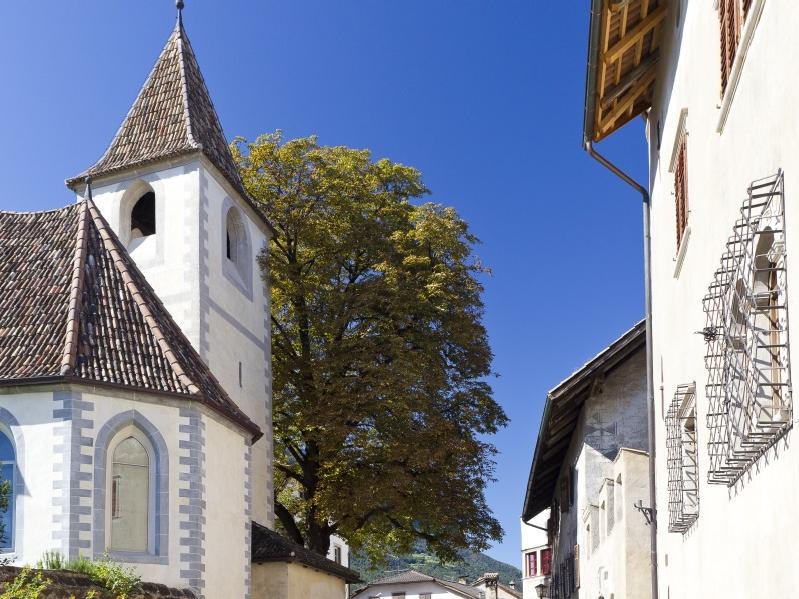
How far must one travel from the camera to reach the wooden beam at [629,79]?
13531 mm

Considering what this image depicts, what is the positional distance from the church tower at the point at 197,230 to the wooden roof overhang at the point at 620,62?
1532 centimetres

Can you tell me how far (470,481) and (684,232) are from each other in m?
22.0

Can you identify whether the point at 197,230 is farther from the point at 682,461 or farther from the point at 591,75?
the point at 682,461

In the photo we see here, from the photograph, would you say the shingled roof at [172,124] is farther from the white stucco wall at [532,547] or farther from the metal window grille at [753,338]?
the metal window grille at [753,338]

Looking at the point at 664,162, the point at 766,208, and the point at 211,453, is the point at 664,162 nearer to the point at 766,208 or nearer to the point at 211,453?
the point at 766,208

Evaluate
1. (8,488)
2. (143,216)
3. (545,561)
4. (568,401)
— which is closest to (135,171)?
(143,216)

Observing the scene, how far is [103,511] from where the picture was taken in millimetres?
20891

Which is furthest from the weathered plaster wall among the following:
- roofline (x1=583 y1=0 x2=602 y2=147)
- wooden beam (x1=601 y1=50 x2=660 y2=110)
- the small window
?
wooden beam (x1=601 y1=50 x2=660 y2=110)

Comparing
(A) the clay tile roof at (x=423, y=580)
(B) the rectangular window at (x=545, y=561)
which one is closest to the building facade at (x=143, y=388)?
(B) the rectangular window at (x=545, y=561)

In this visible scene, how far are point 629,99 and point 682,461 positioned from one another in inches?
191

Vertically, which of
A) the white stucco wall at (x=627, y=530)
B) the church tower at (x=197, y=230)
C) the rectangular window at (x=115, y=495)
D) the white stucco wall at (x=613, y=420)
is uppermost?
the church tower at (x=197, y=230)

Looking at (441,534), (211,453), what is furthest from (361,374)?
(211,453)

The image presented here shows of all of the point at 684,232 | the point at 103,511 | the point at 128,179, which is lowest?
the point at 103,511

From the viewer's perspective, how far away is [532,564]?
47844 mm
